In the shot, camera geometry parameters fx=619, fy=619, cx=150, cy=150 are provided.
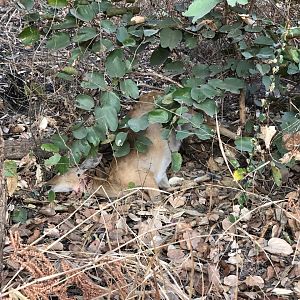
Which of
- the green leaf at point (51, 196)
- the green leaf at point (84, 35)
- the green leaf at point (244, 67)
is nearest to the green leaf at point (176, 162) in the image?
the green leaf at point (244, 67)

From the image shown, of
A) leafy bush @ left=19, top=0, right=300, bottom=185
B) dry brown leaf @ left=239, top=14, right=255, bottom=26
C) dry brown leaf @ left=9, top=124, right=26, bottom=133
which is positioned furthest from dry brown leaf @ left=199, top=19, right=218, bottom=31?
dry brown leaf @ left=9, top=124, right=26, bottom=133

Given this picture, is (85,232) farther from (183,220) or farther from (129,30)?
(129,30)

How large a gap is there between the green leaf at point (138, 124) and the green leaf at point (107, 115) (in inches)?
3.5

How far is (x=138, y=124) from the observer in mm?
3352

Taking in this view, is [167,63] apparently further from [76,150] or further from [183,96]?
[76,150]

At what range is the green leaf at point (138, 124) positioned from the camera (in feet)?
11.0

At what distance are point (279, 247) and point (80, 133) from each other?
120 cm

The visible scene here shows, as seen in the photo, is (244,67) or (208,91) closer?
→ (208,91)

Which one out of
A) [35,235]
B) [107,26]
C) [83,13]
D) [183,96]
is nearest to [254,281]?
[183,96]

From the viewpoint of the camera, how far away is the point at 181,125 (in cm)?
344

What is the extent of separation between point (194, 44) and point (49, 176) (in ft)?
3.69

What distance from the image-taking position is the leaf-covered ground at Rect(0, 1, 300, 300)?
7.64ft

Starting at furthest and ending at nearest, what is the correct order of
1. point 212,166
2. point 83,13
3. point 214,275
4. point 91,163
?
point 212,166, point 91,163, point 83,13, point 214,275

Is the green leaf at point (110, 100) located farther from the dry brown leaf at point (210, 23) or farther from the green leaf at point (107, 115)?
the dry brown leaf at point (210, 23)
